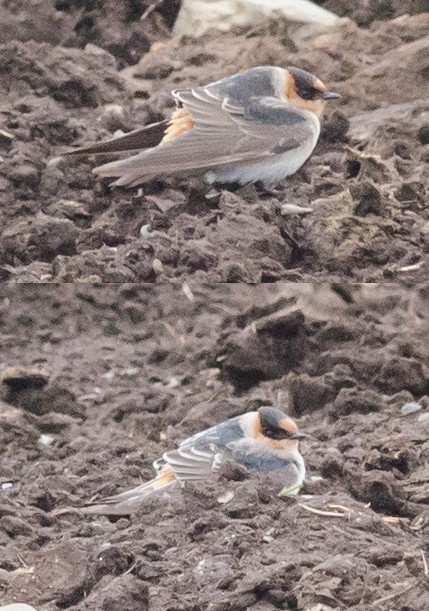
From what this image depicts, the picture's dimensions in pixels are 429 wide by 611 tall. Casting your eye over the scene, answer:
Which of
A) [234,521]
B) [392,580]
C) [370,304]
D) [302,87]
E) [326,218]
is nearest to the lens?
[392,580]

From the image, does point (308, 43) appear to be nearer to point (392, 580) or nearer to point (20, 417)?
point (20, 417)

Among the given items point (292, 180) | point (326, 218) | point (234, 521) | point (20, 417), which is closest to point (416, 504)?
point (234, 521)

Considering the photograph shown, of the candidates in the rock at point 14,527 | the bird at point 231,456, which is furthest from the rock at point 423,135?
the rock at point 14,527

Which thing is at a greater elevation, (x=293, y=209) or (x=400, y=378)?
(x=293, y=209)

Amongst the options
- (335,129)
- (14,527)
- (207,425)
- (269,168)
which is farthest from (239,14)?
(14,527)

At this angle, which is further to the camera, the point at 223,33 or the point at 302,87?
the point at 223,33

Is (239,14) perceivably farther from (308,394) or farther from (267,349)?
(308,394)
